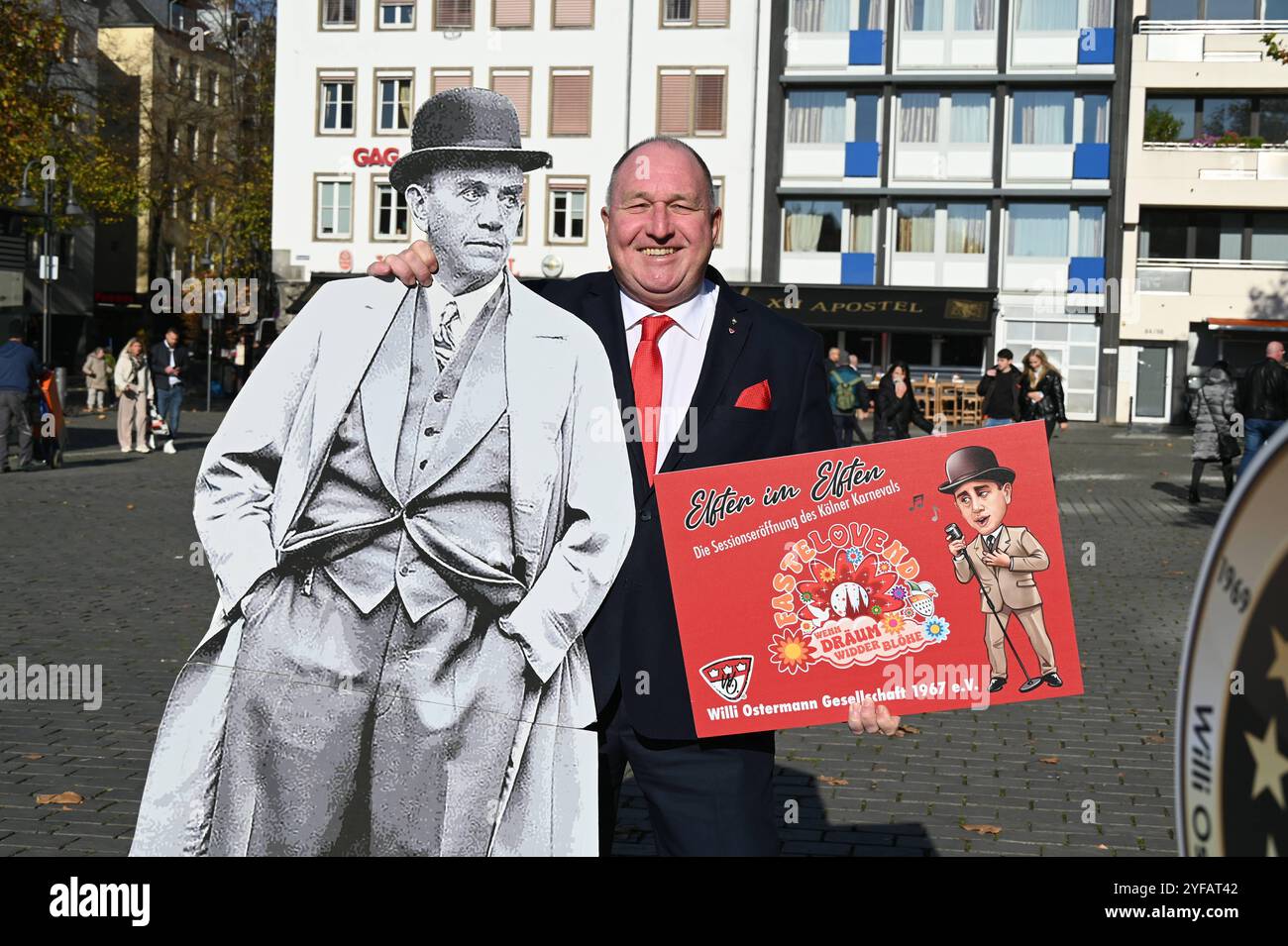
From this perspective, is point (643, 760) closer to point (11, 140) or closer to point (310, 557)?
point (310, 557)

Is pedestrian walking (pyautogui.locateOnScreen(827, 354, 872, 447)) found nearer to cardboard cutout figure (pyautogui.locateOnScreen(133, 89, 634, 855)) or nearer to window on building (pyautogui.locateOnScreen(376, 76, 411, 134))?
cardboard cutout figure (pyautogui.locateOnScreen(133, 89, 634, 855))

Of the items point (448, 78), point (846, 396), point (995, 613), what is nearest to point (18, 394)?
point (846, 396)

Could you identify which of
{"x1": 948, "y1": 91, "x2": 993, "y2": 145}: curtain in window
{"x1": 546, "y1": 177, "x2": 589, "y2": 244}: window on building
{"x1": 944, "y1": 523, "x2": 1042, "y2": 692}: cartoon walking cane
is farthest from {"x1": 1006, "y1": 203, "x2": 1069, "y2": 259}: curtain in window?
{"x1": 944, "y1": 523, "x2": 1042, "y2": 692}: cartoon walking cane

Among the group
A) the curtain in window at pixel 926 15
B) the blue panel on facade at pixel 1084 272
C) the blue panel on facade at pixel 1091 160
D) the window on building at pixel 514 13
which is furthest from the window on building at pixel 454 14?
the blue panel on facade at pixel 1084 272

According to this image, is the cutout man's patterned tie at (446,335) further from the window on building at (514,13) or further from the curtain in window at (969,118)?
the curtain in window at (969,118)

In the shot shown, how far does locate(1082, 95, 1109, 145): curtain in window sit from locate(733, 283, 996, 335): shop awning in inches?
235

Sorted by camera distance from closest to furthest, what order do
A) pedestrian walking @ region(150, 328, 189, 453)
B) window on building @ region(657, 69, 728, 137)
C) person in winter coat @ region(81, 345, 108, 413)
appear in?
pedestrian walking @ region(150, 328, 189, 453) → person in winter coat @ region(81, 345, 108, 413) → window on building @ region(657, 69, 728, 137)

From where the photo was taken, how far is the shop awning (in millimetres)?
50125

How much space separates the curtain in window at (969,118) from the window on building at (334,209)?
63.2 ft

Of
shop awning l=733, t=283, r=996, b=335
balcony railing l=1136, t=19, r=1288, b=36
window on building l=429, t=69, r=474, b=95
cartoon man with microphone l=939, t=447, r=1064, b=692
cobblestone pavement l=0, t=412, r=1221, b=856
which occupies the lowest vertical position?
cobblestone pavement l=0, t=412, r=1221, b=856

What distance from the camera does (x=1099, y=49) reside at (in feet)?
165

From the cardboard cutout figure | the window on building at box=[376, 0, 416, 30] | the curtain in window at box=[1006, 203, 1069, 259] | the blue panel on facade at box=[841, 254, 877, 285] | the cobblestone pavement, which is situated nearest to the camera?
the cardboard cutout figure

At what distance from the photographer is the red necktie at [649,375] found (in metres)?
3.63
